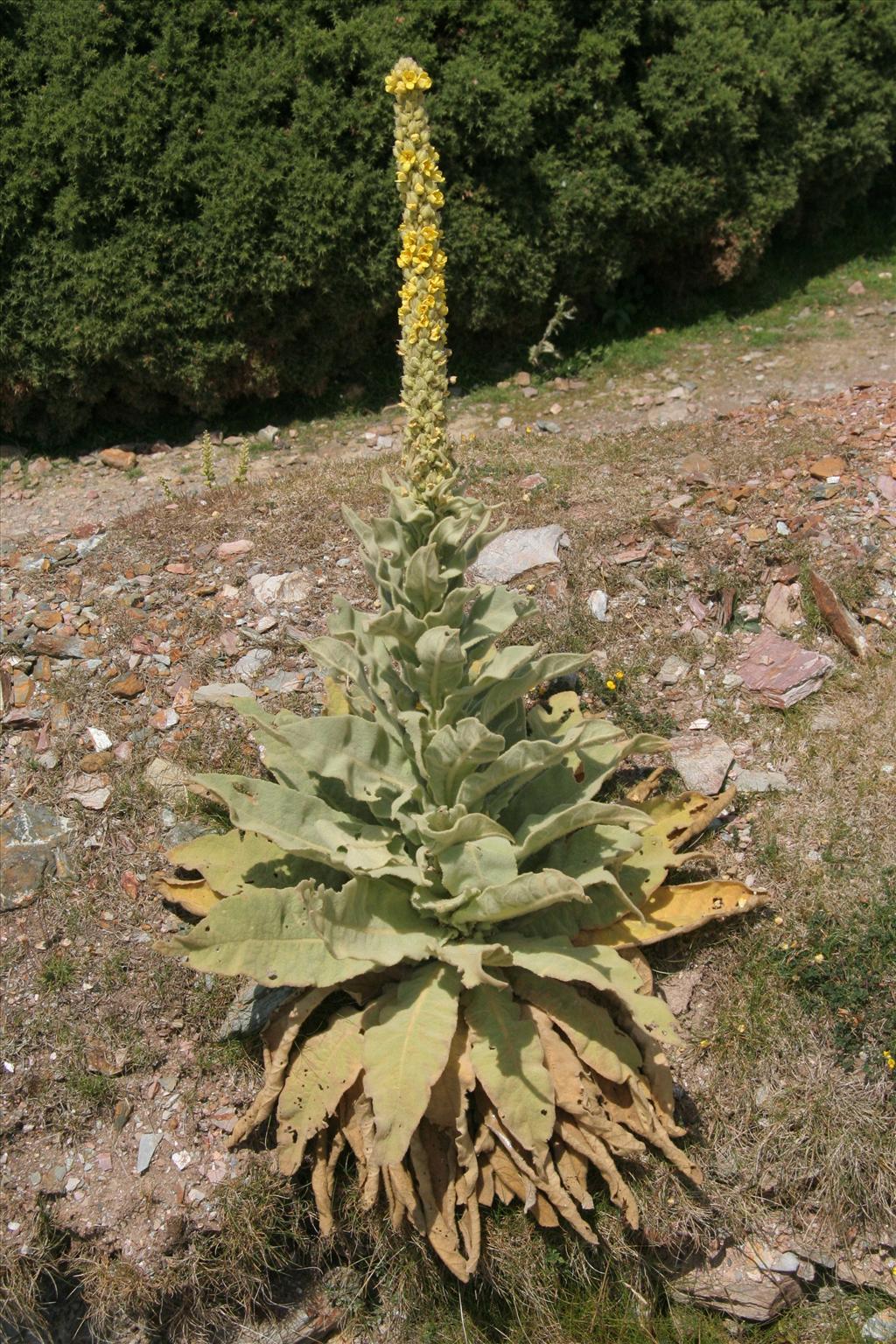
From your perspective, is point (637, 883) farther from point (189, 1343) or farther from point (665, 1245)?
point (189, 1343)

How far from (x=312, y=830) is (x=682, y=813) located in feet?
4.90

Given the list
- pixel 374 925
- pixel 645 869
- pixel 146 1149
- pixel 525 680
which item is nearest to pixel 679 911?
pixel 645 869

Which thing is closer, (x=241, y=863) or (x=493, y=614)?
(x=493, y=614)

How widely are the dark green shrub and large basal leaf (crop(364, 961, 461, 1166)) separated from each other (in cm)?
524

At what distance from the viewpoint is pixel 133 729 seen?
505 centimetres

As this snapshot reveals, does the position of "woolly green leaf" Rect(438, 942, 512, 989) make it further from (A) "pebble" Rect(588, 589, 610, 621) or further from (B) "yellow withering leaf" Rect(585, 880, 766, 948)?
(A) "pebble" Rect(588, 589, 610, 621)

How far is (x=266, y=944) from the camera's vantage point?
3.46 m

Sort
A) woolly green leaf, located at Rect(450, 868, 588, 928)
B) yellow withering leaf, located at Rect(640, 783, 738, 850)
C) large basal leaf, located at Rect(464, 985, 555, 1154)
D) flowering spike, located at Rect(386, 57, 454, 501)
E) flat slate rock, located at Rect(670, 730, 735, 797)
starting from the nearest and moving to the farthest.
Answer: flowering spike, located at Rect(386, 57, 454, 501) → woolly green leaf, located at Rect(450, 868, 588, 928) → large basal leaf, located at Rect(464, 985, 555, 1154) → yellow withering leaf, located at Rect(640, 783, 738, 850) → flat slate rock, located at Rect(670, 730, 735, 797)

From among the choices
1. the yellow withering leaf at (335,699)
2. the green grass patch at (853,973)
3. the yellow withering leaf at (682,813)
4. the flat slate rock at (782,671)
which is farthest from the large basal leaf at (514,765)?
the flat slate rock at (782,671)

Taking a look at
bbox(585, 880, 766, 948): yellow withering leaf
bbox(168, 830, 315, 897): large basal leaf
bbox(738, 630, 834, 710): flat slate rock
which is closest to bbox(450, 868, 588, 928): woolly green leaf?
bbox(585, 880, 766, 948): yellow withering leaf

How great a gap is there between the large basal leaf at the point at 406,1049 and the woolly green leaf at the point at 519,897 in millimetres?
236

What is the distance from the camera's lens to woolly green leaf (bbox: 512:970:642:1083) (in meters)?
3.56

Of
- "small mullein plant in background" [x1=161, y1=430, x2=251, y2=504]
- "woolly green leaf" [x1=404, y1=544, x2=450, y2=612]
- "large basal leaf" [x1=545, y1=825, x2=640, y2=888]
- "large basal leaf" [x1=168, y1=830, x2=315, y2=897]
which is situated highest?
"woolly green leaf" [x1=404, y1=544, x2=450, y2=612]

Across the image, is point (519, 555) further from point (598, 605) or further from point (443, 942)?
point (443, 942)
